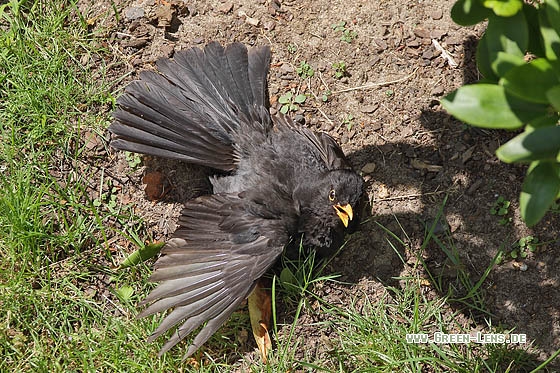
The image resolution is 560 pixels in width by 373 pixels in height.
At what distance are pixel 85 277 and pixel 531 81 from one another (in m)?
3.13

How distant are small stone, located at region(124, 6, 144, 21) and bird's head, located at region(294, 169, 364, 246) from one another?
6.20 feet

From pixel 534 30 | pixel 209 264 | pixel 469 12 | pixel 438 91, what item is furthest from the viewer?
pixel 438 91

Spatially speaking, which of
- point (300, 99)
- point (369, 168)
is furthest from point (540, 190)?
point (300, 99)

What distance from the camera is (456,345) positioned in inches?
157

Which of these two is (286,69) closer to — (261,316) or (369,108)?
(369,108)

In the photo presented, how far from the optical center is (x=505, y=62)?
2.47 metres

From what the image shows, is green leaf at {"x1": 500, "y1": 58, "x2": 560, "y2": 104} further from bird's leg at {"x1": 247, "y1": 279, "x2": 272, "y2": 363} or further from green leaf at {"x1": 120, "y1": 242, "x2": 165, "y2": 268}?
green leaf at {"x1": 120, "y1": 242, "x2": 165, "y2": 268}

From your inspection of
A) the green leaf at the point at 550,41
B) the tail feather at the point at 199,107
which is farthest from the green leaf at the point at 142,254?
the green leaf at the point at 550,41

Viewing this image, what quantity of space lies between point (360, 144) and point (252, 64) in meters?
0.93

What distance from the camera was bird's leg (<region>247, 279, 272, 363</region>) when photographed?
4.12 m

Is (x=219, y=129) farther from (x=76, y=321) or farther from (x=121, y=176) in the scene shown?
(x=76, y=321)

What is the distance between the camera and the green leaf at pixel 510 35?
262 cm

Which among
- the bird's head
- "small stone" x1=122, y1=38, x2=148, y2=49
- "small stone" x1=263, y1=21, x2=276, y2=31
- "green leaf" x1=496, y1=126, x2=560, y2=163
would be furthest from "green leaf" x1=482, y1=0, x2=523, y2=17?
"small stone" x1=122, y1=38, x2=148, y2=49

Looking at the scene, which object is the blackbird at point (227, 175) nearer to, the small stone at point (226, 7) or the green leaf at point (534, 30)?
the small stone at point (226, 7)
